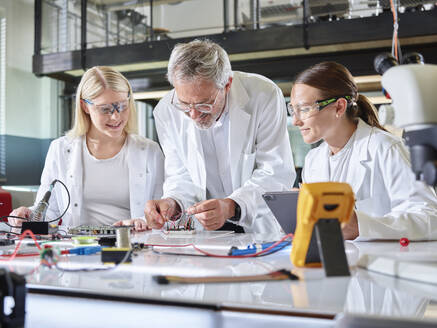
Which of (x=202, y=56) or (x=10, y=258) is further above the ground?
(x=202, y=56)

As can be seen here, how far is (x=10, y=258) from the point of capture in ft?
3.77

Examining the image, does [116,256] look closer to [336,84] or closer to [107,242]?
[107,242]

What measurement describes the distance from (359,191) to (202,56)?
796 mm

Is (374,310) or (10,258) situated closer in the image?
(374,310)

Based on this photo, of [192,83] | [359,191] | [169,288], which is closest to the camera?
[169,288]

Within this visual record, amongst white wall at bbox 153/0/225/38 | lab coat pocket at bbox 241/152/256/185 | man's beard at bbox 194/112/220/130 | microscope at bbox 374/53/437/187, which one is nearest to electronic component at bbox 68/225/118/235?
man's beard at bbox 194/112/220/130

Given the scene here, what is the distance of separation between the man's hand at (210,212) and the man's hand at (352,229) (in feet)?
1.47

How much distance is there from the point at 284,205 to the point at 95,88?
1.26m

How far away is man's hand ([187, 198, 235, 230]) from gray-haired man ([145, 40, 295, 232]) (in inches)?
6.9

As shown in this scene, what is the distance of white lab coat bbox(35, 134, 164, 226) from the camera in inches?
87.7

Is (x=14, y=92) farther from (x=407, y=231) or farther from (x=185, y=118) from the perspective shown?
(x=407, y=231)

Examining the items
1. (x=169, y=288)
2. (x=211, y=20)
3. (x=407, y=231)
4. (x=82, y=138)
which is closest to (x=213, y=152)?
(x=82, y=138)

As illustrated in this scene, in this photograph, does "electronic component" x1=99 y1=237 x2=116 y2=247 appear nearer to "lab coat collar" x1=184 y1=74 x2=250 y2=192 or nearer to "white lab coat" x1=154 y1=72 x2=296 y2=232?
"white lab coat" x1=154 y1=72 x2=296 y2=232

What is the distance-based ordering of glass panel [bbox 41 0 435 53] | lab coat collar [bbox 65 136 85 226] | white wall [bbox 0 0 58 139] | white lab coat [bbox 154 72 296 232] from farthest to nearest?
white wall [bbox 0 0 58 139], glass panel [bbox 41 0 435 53], lab coat collar [bbox 65 136 85 226], white lab coat [bbox 154 72 296 232]
